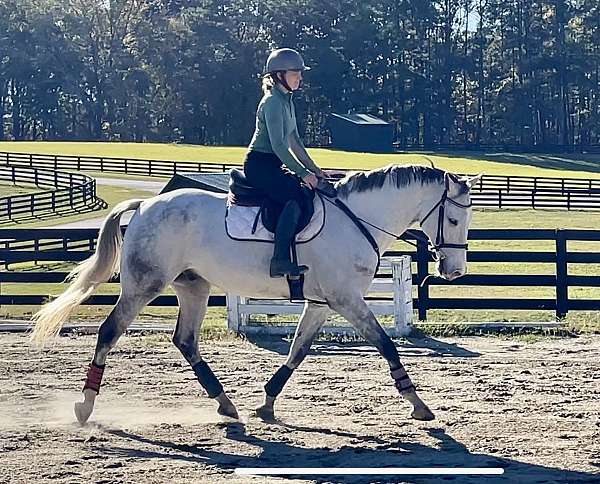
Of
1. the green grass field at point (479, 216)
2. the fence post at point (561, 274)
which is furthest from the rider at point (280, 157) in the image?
the fence post at point (561, 274)

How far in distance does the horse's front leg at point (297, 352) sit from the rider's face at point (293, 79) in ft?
5.43

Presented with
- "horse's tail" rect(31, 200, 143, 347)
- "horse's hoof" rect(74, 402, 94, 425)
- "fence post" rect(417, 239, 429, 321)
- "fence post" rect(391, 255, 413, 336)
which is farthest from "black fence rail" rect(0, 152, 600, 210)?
"horse's hoof" rect(74, 402, 94, 425)

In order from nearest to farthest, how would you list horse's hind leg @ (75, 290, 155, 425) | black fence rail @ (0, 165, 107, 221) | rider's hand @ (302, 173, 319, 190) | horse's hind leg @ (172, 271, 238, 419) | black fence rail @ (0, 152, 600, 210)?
rider's hand @ (302, 173, 319, 190)
horse's hind leg @ (75, 290, 155, 425)
horse's hind leg @ (172, 271, 238, 419)
black fence rail @ (0, 165, 107, 221)
black fence rail @ (0, 152, 600, 210)

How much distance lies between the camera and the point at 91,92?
9225 cm

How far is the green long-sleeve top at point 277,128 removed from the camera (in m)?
7.57

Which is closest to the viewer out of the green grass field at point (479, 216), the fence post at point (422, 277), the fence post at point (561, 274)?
the fence post at point (422, 277)

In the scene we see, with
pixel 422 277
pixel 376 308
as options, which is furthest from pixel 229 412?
pixel 422 277

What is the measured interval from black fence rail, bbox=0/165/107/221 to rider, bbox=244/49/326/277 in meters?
28.0

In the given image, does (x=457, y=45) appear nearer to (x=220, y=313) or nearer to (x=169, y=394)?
(x=220, y=313)

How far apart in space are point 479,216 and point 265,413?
28.3m

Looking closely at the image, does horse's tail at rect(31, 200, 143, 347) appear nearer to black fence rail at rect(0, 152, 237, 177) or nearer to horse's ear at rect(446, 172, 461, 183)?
horse's ear at rect(446, 172, 461, 183)

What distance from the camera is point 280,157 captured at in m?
7.55

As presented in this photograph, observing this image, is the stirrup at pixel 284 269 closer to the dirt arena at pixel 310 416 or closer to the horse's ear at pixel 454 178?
the dirt arena at pixel 310 416

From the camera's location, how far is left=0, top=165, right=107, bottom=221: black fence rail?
119ft
